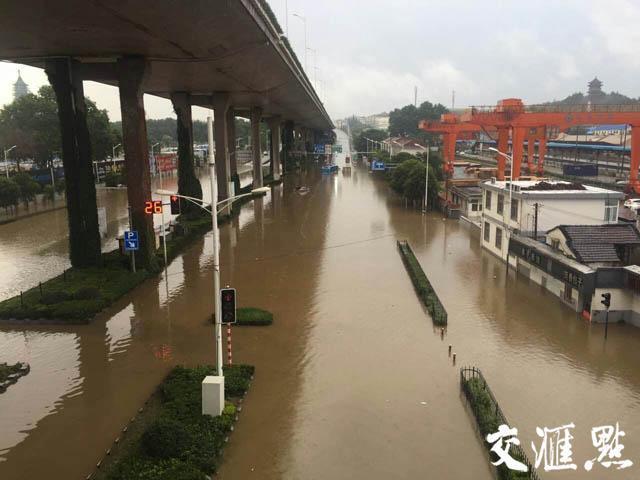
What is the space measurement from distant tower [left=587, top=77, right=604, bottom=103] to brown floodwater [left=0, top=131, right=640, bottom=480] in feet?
641

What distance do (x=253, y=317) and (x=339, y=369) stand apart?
525 centimetres

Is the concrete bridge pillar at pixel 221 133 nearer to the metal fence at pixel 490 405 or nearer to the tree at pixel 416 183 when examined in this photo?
the tree at pixel 416 183

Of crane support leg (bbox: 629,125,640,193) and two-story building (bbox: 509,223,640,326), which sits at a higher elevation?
crane support leg (bbox: 629,125,640,193)

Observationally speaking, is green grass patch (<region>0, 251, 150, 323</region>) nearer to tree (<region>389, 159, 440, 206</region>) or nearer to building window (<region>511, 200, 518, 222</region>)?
building window (<region>511, 200, 518, 222</region>)

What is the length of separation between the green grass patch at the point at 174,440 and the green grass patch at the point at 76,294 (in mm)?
8058

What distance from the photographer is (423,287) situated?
23375mm

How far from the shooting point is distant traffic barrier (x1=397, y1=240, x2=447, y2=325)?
65.6 feet

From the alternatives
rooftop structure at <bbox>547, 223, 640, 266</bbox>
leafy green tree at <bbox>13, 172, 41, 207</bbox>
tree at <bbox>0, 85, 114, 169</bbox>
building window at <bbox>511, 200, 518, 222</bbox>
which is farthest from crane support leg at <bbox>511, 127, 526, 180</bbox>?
tree at <bbox>0, 85, 114, 169</bbox>

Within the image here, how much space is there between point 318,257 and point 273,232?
928 centimetres

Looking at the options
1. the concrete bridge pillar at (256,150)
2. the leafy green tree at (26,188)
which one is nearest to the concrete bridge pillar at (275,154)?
the concrete bridge pillar at (256,150)

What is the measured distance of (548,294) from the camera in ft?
76.9

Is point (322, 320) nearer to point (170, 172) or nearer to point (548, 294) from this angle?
point (548, 294)

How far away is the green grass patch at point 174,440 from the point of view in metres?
10.6

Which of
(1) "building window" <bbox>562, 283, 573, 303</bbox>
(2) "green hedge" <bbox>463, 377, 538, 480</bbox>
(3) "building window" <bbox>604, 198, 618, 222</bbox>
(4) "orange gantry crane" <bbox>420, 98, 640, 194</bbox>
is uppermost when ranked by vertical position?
(4) "orange gantry crane" <bbox>420, 98, 640, 194</bbox>
